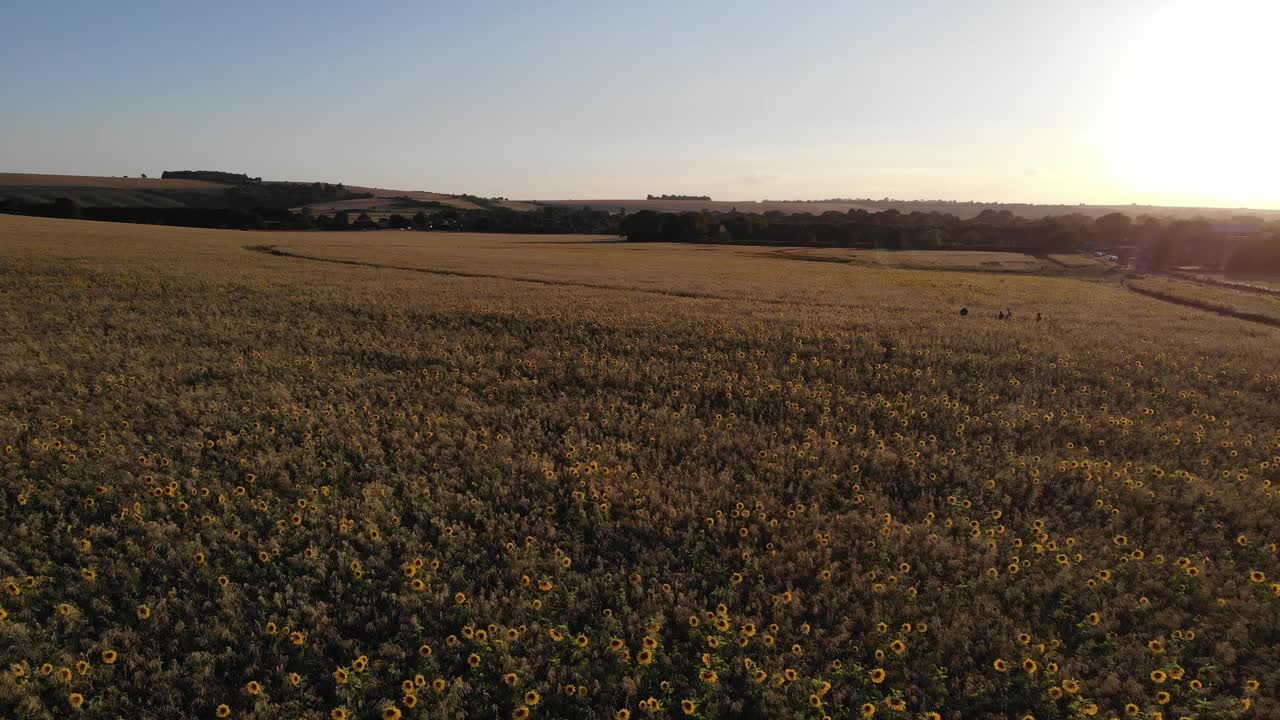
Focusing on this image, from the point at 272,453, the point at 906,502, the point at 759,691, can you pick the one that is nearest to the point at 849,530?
the point at 906,502

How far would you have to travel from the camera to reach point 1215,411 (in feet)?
40.4

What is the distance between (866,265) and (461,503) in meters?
49.2

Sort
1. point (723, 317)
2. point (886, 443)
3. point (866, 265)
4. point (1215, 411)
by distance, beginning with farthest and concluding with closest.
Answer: point (866, 265), point (723, 317), point (1215, 411), point (886, 443)

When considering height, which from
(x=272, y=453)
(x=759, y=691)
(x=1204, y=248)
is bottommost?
(x=759, y=691)

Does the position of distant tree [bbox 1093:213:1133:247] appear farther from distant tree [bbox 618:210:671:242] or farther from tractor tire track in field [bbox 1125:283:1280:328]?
tractor tire track in field [bbox 1125:283:1280:328]

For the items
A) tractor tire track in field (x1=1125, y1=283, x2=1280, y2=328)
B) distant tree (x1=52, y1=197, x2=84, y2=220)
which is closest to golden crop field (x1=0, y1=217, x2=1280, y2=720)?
tractor tire track in field (x1=1125, y1=283, x2=1280, y2=328)

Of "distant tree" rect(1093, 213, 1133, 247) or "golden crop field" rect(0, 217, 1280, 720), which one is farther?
"distant tree" rect(1093, 213, 1133, 247)

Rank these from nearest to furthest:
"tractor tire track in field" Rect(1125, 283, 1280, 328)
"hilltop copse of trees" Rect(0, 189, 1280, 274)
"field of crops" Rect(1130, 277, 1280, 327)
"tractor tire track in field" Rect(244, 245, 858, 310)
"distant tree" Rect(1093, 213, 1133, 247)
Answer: "tractor tire track in field" Rect(244, 245, 858, 310)
"tractor tire track in field" Rect(1125, 283, 1280, 328)
"field of crops" Rect(1130, 277, 1280, 327)
"hilltop copse of trees" Rect(0, 189, 1280, 274)
"distant tree" Rect(1093, 213, 1133, 247)

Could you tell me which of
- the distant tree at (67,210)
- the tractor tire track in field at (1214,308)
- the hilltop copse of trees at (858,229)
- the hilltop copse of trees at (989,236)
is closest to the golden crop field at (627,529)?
the tractor tire track in field at (1214,308)

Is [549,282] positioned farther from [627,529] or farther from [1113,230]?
[1113,230]

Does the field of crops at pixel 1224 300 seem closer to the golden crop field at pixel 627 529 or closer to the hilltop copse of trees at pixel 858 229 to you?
the golden crop field at pixel 627 529

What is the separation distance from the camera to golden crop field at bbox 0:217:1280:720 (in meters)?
5.39

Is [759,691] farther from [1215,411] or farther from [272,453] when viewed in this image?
[1215,411]

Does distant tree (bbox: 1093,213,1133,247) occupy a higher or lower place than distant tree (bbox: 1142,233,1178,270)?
higher
